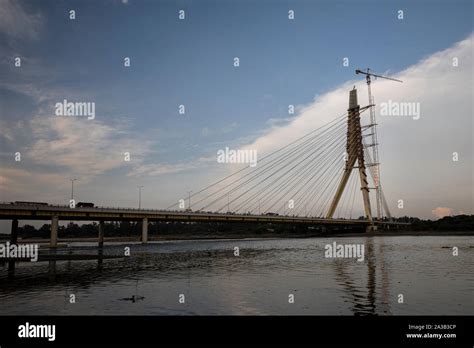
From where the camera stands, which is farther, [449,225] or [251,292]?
[449,225]

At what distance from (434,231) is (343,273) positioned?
479 ft

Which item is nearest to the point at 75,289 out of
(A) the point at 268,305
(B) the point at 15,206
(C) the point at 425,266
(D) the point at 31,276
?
(D) the point at 31,276

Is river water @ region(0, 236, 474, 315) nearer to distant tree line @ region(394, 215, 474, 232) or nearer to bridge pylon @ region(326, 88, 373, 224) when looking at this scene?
bridge pylon @ region(326, 88, 373, 224)

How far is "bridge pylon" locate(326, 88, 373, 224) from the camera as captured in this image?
124m

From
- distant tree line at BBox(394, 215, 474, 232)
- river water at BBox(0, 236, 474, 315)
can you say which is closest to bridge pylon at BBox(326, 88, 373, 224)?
distant tree line at BBox(394, 215, 474, 232)

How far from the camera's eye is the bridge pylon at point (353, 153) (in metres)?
124

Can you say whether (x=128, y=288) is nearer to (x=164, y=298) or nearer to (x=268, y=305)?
(x=164, y=298)

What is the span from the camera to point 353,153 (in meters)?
127

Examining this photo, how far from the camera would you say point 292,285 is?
2698 centimetres

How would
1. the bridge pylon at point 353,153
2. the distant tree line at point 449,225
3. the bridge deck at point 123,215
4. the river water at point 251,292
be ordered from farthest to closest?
the distant tree line at point 449,225 < the bridge pylon at point 353,153 < the bridge deck at point 123,215 < the river water at point 251,292

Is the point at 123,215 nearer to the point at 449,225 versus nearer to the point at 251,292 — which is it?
the point at 251,292

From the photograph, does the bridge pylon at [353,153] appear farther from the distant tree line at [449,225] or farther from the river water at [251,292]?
the river water at [251,292]

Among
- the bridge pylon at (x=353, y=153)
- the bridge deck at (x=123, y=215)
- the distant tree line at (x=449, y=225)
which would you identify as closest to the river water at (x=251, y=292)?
the bridge deck at (x=123, y=215)

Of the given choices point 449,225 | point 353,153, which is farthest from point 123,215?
point 449,225
